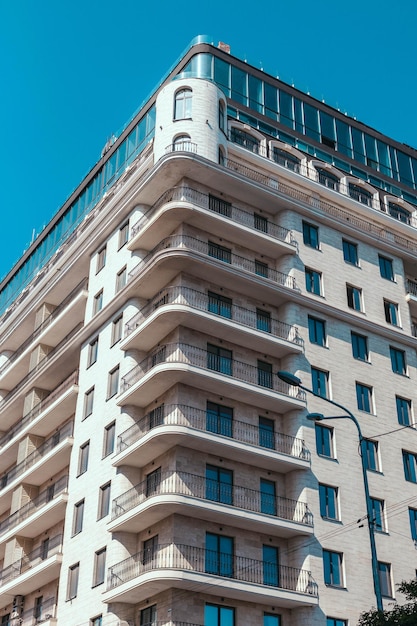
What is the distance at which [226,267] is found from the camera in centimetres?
4422

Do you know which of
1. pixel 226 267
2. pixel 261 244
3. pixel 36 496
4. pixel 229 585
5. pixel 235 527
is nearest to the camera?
pixel 229 585

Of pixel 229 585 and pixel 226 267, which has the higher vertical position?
pixel 226 267

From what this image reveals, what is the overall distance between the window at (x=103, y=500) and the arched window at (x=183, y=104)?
20124 mm

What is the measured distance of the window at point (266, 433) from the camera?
140 ft

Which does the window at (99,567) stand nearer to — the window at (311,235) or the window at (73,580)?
the window at (73,580)

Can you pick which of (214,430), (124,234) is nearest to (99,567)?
(214,430)

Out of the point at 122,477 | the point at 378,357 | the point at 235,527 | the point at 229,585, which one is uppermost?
the point at 378,357

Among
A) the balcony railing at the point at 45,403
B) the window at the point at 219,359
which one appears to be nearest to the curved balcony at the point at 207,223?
the window at the point at 219,359

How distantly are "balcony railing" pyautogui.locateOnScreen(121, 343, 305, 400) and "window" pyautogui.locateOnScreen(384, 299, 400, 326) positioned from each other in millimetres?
9141

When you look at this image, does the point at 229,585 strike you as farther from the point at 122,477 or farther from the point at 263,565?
the point at 122,477

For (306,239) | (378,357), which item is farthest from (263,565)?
(306,239)

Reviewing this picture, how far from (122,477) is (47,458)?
9120 mm

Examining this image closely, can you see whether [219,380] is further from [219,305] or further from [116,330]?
[116,330]

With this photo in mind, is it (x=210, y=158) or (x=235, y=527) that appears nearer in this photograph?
(x=235, y=527)
